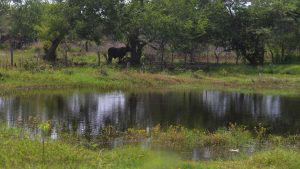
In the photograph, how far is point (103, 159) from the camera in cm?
1434

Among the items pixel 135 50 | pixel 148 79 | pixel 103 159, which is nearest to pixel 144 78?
pixel 148 79

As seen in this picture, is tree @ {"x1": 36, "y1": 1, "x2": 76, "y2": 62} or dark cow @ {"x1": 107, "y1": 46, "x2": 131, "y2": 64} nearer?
tree @ {"x1": 36, "y1": 1, "x2": 76, "y2": 62}

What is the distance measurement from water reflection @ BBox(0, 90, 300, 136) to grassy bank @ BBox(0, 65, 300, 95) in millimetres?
3895

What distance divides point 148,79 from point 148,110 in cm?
1473

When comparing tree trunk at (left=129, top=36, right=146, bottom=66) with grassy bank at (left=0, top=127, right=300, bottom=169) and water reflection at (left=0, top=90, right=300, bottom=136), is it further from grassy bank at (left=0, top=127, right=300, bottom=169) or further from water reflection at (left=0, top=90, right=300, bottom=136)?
grassy bank at (left=0, top=127, right=300, bottom=169)

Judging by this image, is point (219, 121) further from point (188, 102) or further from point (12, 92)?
point (12, 92)

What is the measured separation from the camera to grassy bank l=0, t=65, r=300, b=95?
126 ft

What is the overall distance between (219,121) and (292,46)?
33.7m

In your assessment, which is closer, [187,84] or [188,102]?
[188,102]

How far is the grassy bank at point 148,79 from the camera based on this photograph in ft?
126

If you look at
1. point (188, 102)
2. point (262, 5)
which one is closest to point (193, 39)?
point (262, 5)

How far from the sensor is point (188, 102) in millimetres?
33562

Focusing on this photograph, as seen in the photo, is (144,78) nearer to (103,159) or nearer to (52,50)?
(52,50)

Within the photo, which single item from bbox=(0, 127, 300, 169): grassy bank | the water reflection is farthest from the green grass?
bbox=(0, 127, 300, 169): grassy bank
